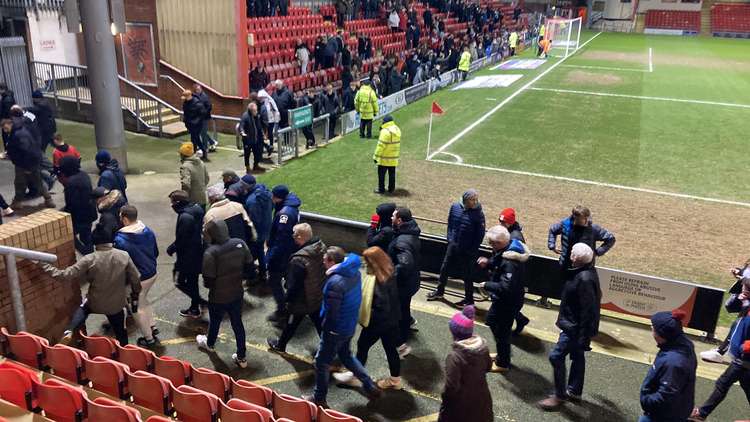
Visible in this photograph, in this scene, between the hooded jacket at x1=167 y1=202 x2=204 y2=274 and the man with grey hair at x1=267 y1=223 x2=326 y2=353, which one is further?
the hooded jacket at x1=167 y1=202 x2=204 y2=274

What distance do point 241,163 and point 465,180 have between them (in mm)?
5650

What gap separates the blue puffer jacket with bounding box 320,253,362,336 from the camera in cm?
581

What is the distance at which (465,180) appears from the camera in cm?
1451

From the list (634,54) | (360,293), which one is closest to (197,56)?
(360,293)

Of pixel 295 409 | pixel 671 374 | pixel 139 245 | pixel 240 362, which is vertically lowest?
pixel 240 362

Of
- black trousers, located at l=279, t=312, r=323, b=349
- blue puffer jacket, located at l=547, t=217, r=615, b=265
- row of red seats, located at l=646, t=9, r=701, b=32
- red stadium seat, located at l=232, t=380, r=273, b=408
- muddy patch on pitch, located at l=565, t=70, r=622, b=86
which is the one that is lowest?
black trousers, located at l=279, t=312, r=323, b=349

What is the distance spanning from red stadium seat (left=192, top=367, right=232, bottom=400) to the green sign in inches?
416

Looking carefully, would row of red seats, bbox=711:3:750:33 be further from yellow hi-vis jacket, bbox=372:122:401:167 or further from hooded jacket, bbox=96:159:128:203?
hooded jacket, bbox=96:159:128:203

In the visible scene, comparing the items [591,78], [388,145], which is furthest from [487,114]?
[591,78]

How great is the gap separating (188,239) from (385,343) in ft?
9.14

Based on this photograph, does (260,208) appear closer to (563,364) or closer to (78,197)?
(78,197)

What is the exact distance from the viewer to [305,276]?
21.5 ft

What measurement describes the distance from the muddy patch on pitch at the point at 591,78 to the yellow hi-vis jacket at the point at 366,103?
14.1 m

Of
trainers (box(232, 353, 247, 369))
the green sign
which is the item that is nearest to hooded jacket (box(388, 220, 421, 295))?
trainers (box(232, 353, 247, 369))
